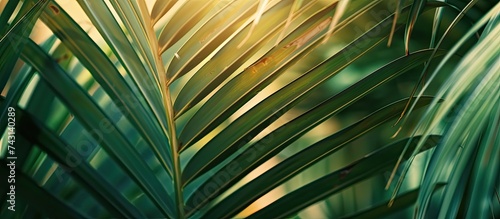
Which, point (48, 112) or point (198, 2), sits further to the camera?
point (48, 112)

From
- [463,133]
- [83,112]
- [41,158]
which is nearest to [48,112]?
[41,158]

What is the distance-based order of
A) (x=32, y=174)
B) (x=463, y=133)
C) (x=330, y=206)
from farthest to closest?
(x=330, y=206), (x=32, y=174), (x=463, y=133)

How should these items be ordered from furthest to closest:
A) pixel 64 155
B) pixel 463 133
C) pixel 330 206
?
pixel 330 206 < pixel 64 155 < pixel 463 133

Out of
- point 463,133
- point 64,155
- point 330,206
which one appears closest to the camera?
point 463,133

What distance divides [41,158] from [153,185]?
176 mm

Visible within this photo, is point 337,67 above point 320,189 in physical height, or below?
above

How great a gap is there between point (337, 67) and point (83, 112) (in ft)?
0.91

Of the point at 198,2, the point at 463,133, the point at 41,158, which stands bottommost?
the point at 463,133

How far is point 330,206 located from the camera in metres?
0.90

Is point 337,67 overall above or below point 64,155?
above

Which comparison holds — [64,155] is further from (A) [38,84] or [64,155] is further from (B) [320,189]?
(B) [320,189]

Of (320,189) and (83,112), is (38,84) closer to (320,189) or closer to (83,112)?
(83,112)

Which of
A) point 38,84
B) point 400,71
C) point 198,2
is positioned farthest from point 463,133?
point 38,84

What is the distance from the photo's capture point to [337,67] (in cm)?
65
